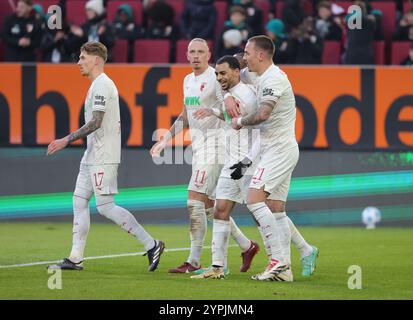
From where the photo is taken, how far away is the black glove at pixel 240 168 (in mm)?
11102

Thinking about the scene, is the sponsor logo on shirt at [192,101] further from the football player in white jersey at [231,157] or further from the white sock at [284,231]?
the white sock at [284,231]

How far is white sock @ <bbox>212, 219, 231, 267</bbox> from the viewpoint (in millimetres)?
11211

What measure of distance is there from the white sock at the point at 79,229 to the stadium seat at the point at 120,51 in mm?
7629

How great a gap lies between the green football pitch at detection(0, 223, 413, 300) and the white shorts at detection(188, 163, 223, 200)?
2.99 ft

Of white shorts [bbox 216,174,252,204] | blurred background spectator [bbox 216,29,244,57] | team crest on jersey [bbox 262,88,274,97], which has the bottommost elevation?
white shorts [bbox 216,174,252,204]

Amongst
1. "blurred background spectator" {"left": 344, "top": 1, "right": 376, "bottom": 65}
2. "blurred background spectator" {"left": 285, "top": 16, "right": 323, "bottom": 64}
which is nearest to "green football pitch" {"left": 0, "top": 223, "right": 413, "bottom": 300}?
"blurred background spectator" {"left": 344, "top": 1, "right": 376, "bottom": 65}

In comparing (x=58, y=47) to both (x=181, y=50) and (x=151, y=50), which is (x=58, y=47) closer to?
(x=151, y=50)

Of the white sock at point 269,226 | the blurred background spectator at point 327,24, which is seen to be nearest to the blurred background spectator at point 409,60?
the blurred background spectator at point 327,24

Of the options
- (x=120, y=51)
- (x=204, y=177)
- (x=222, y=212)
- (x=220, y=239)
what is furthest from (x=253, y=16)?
(x=220, y=239)

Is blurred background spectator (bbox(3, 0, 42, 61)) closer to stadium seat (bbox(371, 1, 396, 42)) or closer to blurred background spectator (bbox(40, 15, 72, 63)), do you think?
blurred background spectator (bbox(40, 15, 72, 63))

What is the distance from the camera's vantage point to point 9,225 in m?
17.7

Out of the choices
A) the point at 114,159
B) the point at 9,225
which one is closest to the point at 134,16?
the point at 9,225

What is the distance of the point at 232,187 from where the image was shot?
11320 mm

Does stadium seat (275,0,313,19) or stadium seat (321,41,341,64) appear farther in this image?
stadium seat (275,0,313,19)
